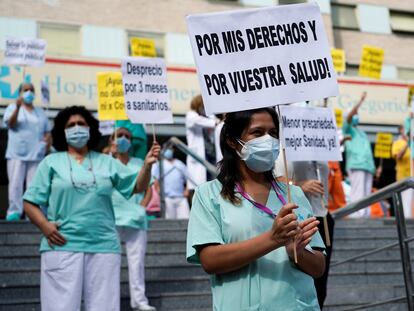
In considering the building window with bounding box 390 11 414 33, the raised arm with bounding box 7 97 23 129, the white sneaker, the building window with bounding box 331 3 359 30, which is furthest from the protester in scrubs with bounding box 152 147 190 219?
the building window with bounding box 390 11 414 33

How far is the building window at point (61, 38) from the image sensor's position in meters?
18.6

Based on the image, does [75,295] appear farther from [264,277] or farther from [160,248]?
[160,248]

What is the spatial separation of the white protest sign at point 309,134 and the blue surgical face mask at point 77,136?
142 cm

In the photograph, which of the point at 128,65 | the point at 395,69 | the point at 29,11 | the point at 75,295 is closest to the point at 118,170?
the point at 75,295

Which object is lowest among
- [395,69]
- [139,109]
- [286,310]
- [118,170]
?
[286,310]

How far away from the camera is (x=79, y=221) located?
210 inches

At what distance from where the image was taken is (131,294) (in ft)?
22.0

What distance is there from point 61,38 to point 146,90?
12.5m

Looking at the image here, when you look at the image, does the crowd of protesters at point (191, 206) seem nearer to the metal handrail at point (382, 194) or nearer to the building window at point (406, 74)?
the metal handrail at point (382, 194)

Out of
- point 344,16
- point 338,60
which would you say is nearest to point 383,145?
point 338,60

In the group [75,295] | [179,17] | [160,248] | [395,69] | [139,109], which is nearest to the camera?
[75,295]

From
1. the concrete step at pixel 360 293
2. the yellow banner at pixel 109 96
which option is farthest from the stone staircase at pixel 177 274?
the yellow banner at pixel 109 96

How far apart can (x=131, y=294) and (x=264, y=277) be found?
3.75 metres

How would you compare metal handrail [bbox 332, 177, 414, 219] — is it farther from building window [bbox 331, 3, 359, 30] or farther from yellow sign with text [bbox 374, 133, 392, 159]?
building window [bbox 331, 3, 359, 30]
